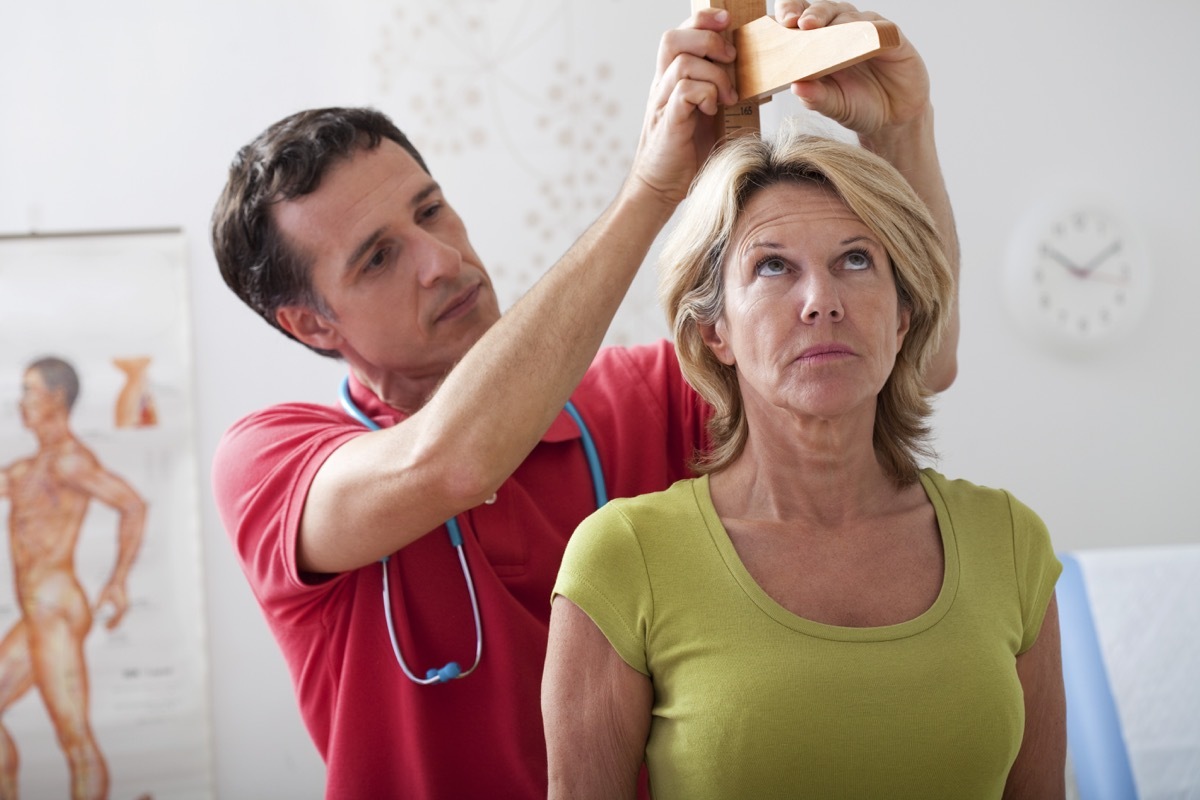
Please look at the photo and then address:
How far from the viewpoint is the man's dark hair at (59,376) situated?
298 cm

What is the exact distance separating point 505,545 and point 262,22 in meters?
2.09

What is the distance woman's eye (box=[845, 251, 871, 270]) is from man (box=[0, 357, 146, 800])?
94.7 inches

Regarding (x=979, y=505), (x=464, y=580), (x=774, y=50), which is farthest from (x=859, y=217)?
(x=464, y=580)

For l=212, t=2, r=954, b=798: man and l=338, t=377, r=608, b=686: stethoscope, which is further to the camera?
l=338, t=377, r=608, b=686: stethoscope

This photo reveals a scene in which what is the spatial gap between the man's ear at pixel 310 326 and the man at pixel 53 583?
62.2 inches

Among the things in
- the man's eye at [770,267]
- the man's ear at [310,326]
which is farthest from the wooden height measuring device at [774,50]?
the man's ear at [310,326]

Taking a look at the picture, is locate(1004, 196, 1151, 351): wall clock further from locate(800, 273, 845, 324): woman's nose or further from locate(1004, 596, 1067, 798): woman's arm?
locate(800, 273, 845, 324): woman's nose

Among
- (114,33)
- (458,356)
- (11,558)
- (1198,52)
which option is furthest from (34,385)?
(1198,52)

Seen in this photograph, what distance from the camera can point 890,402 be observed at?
131 centimetres

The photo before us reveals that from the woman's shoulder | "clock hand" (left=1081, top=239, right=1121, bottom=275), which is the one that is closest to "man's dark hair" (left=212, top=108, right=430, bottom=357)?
the woman's shoulder

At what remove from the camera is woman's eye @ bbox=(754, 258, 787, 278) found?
1178 mm

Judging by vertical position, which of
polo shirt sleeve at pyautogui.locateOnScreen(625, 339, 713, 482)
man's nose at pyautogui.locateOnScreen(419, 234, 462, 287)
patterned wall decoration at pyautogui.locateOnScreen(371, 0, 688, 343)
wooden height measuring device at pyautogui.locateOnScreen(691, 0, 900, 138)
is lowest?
polo shirt sleeve at pyautogui.locateOnScreen(625, 339, 713, 482)

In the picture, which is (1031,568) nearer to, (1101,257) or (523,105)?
(523,105)

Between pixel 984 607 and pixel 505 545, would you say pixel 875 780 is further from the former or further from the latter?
pixel 505 545
